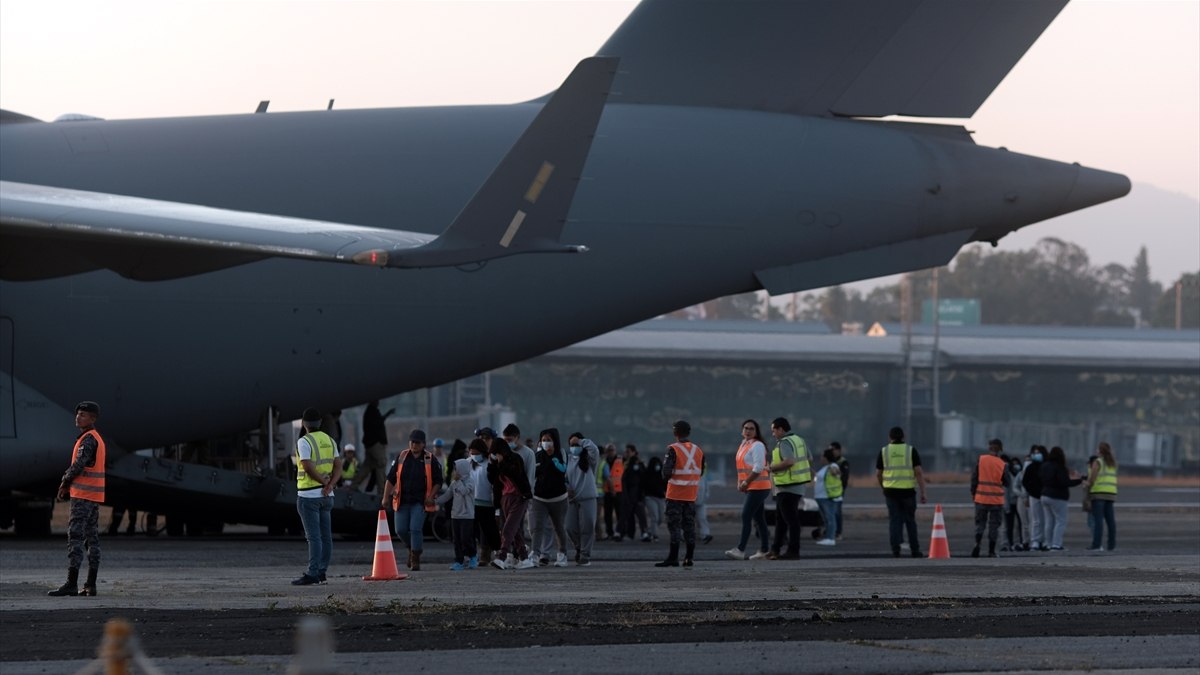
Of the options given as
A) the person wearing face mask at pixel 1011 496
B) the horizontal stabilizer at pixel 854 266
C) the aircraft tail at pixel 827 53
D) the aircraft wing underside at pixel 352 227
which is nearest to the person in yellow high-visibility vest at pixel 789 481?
the horizontal stabilizer at pixel 854 266

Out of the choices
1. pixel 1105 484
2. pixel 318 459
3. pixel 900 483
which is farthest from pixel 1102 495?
pixel 318 459

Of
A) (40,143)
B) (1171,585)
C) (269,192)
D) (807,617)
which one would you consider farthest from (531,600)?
(40,143)

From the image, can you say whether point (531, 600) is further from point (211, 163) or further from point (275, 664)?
point (211, 163)

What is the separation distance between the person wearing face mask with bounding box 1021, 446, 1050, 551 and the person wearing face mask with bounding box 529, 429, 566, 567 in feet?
26.3

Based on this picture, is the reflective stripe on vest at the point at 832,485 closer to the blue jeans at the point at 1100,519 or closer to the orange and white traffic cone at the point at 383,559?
the blue jeans at the point at 1100,519

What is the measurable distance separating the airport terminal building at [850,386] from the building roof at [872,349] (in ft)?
0.27

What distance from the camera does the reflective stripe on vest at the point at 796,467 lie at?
19.0 metres

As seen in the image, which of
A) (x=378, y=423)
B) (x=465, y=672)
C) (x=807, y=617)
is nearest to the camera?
(x=465, y=672)

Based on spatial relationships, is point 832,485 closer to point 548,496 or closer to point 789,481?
point 789,481

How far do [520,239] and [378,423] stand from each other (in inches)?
Result: 453

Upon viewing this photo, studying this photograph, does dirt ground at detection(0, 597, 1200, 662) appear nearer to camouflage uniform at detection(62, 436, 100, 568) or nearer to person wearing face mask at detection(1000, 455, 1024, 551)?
camouflage uniform at detection(62, 436, 100, 568)

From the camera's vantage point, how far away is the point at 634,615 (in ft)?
38.3

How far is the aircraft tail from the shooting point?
20.1m

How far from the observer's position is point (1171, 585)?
14547 millimetres
